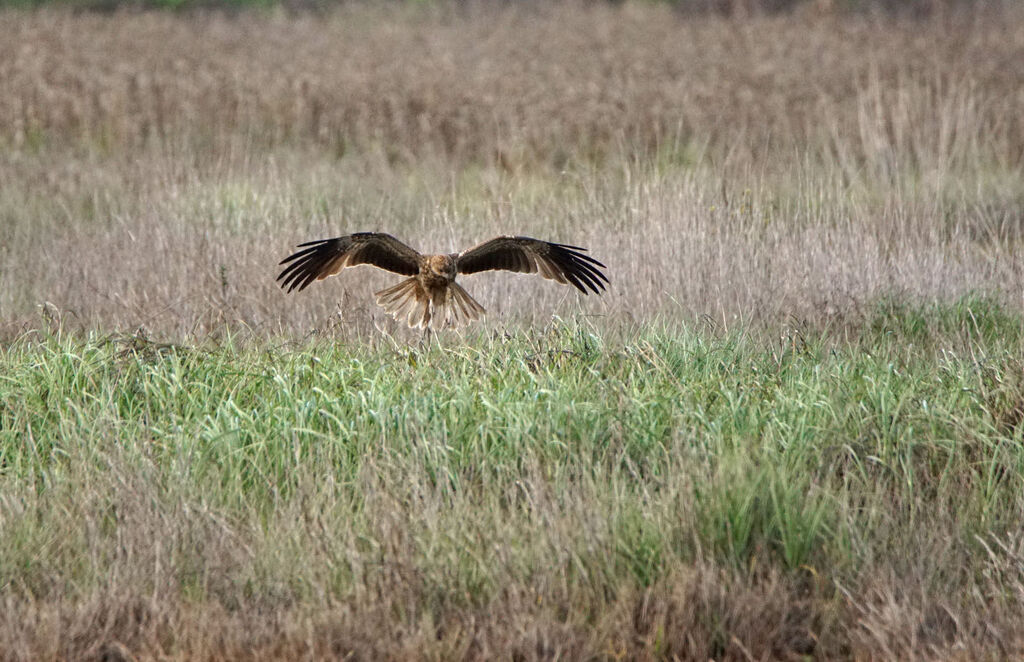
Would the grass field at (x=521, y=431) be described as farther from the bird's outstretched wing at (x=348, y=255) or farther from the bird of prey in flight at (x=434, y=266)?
the bird's outstretched wing at (x=348, y=255)

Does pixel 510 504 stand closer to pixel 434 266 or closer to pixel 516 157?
pixel 434 266

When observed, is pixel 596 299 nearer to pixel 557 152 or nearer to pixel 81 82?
pixel 557 152

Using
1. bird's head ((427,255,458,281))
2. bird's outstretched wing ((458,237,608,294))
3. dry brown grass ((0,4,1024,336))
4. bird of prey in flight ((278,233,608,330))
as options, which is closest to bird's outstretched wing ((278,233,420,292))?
bird of prey in flight ((278,233,608,330))

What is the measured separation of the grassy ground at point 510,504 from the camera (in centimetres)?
347

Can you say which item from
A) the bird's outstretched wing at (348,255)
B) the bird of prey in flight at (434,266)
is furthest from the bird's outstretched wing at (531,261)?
the bird's outstretched wing at (348,255)

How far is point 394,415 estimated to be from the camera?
447 centimetres

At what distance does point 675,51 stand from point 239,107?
709 cm

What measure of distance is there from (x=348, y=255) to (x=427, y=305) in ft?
1.63

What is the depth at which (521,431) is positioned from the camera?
4266mm

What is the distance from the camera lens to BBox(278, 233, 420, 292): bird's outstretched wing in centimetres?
538

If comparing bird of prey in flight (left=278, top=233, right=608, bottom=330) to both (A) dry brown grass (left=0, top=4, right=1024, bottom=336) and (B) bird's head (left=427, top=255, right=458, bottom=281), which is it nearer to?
(B) bird's head (left=427, top=255, right=458, bottom=281)

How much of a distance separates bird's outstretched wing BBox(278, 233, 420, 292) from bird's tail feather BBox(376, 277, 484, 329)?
160 mm

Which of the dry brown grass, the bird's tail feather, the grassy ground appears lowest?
the grassy ground

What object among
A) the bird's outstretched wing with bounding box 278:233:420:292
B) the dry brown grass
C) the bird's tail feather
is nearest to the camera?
the bird's outstretched wing with bounding box 278:233:420:292
